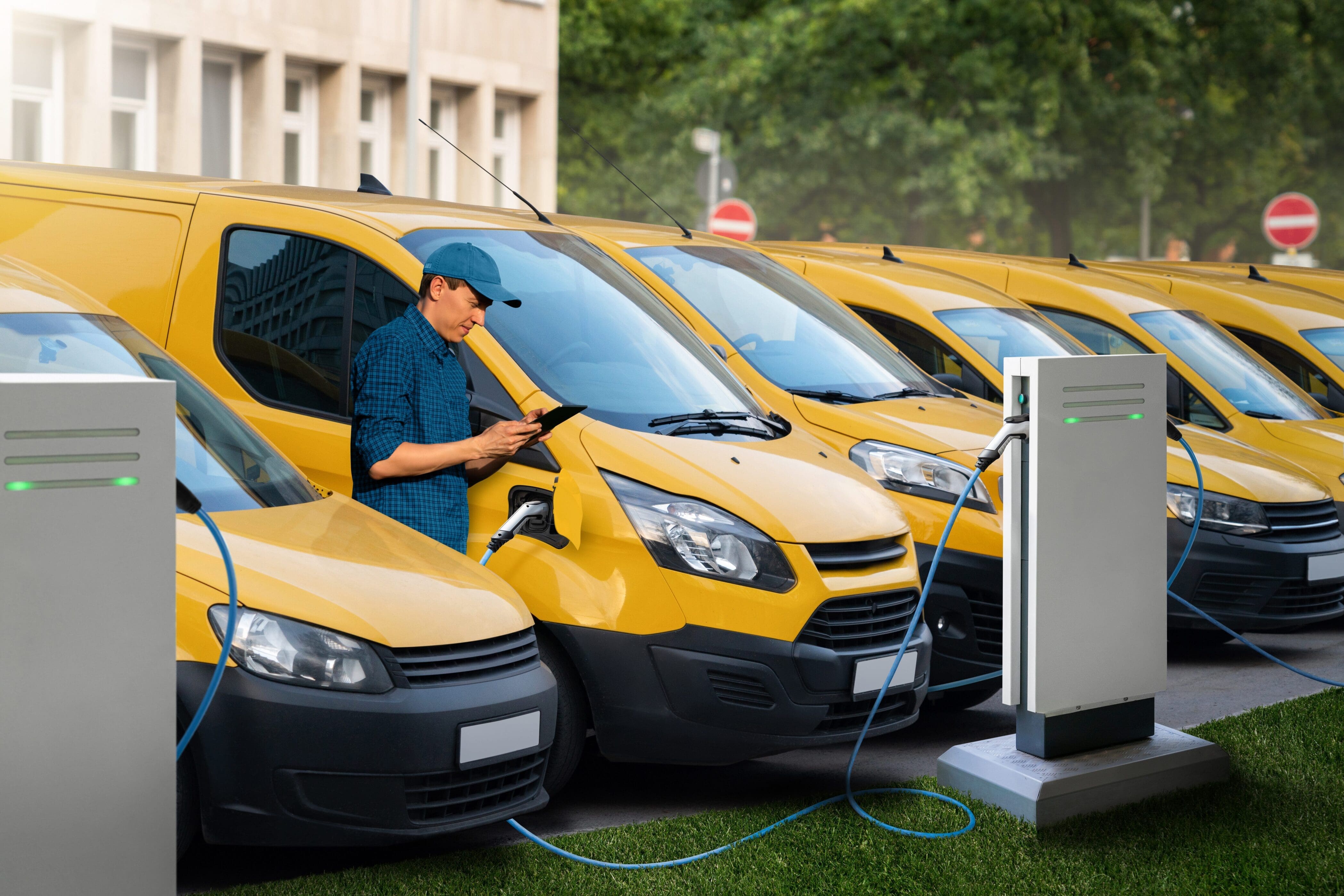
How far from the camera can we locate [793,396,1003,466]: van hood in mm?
6574

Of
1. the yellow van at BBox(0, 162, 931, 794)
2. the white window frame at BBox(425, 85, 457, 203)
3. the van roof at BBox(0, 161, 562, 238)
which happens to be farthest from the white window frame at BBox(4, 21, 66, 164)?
the yellow van at BBox(0, 162, 931, 794)

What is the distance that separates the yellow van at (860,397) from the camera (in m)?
6.40

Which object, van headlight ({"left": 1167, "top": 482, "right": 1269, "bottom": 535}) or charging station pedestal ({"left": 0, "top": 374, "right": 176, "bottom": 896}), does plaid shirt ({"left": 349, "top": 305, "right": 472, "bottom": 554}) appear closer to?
charging station pedestal ({"left": 0, "top": 374, "right": 176, "bottom": 896})

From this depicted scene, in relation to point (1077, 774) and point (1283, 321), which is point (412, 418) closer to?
point (1077, 774)

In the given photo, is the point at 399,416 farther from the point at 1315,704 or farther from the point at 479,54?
the point at 479,54

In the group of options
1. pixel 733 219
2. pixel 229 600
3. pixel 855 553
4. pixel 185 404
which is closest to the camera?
pixel 229 600

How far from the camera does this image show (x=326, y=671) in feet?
13.4

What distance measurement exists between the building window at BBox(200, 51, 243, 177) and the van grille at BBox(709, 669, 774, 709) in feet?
65.9

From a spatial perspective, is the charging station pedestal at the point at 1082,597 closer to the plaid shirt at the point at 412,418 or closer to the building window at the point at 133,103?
the plaid shirt at the point at 412,418

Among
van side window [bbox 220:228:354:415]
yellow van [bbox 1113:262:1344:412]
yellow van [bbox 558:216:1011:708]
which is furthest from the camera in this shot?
yellow van [bbox 1113:262:1344:412]

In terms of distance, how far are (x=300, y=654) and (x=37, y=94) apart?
19.4 m

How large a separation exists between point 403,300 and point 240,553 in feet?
A: 5.32

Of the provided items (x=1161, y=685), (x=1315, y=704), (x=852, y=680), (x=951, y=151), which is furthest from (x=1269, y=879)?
(x=951, y=151)

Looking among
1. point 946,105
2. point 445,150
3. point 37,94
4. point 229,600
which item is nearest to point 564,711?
point 229,600
